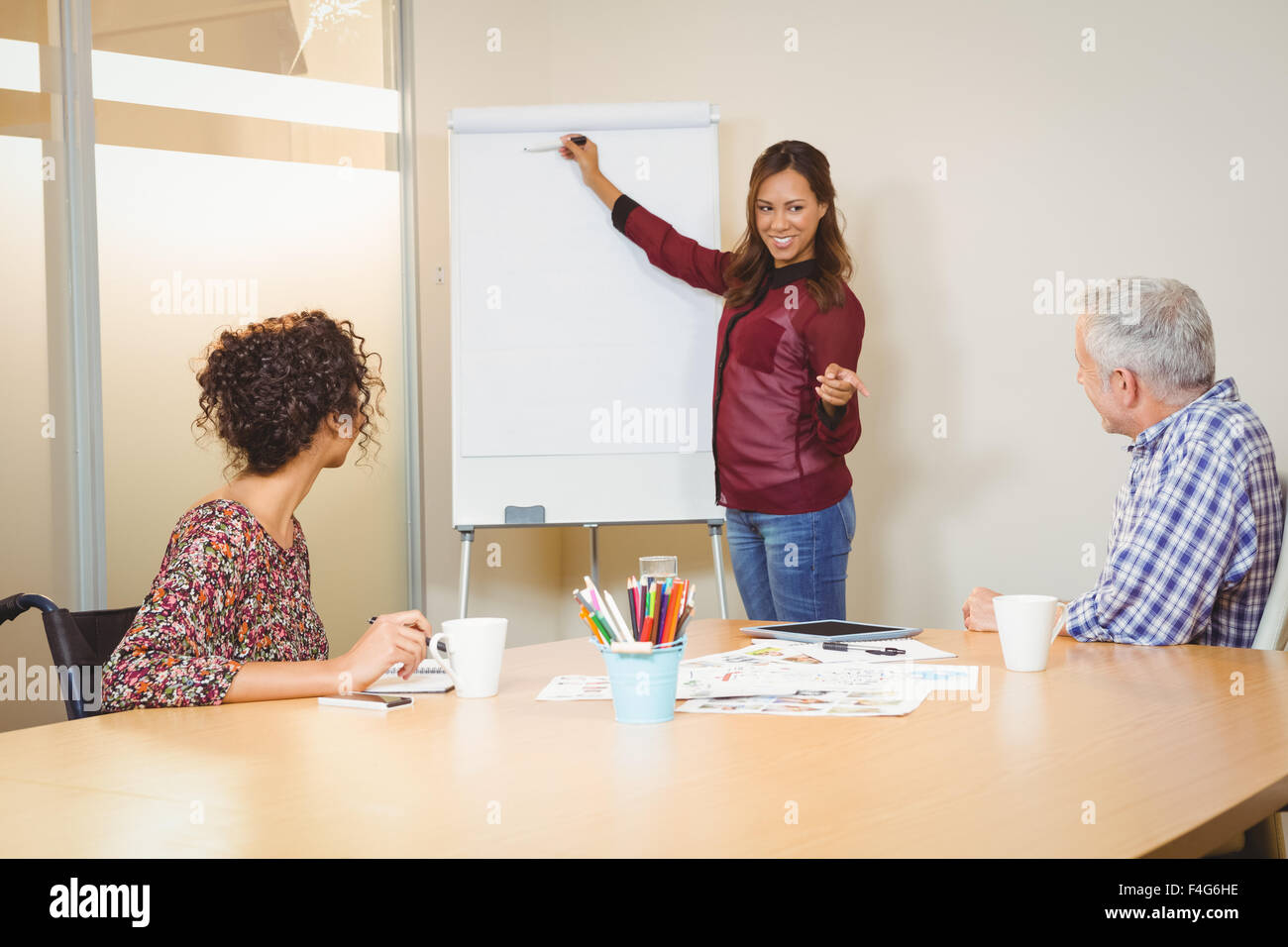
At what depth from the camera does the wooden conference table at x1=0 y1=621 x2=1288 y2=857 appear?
87cm

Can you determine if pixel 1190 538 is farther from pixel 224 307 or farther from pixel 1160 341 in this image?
pixel 224 307

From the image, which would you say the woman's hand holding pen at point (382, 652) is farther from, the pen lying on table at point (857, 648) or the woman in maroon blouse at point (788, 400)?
the woman in maroon blouse at point (788, 400)

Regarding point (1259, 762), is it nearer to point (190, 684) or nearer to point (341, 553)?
point (190, 684)

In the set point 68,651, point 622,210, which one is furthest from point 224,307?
point 68,651

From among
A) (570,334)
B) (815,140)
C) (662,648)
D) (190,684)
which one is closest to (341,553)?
(570,334)

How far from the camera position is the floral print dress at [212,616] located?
1413 mm

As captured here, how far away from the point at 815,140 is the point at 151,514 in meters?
2.16

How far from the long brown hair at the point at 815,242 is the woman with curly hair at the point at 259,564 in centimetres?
133

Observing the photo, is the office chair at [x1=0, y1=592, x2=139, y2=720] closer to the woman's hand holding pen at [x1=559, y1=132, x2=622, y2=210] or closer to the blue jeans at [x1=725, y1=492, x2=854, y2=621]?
the blue jeans at [x1=725, y1=492, x2=854, y2=621]

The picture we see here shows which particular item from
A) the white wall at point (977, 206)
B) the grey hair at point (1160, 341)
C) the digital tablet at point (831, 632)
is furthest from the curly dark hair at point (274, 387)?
the white wall at point (977, 206)

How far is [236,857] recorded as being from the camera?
837 mm

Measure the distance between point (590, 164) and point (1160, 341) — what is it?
1907 millimetres

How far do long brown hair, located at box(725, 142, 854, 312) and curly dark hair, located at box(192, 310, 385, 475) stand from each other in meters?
1.40

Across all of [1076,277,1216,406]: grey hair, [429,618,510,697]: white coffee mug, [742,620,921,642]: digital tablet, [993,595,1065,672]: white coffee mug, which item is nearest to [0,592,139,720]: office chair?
[429,618,510,697]: white coffee mug
